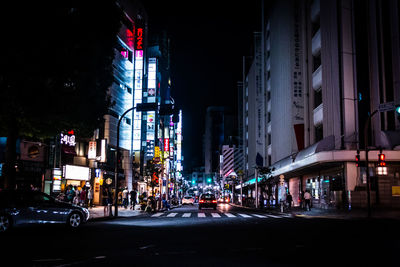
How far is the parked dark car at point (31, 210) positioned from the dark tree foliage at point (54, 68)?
152 inches

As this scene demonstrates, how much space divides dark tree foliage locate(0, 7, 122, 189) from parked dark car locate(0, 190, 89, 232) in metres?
3.87

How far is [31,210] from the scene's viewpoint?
1363 centimetres

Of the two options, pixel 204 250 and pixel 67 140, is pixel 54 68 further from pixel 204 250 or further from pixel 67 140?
pixel 67 140

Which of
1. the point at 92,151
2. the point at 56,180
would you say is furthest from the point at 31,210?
the point at 92,151

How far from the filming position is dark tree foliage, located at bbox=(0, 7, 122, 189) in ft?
48.7

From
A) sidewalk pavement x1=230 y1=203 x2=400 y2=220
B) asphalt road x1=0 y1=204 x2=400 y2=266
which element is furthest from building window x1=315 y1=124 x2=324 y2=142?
asphalt road x1=0 y1=204 x2=400 y2=266

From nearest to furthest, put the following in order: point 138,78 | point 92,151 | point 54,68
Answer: point 54,68 → point 92,151 → point 138,78

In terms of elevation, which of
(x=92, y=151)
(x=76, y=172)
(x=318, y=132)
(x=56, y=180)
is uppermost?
(x=318, y=132)

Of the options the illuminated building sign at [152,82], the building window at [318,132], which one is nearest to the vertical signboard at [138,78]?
the illuminated building sign at [152,82]

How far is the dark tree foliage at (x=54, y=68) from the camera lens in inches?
585

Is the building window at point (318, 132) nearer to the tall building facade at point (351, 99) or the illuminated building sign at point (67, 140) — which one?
the tall building facade at point (351, 99)

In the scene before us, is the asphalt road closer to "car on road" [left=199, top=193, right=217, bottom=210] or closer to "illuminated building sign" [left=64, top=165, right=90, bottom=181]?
"illuminated building sign" [left=64, top=165, right=90, bottom=181]

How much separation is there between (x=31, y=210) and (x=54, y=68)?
5756 millimetres

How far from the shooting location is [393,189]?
29.8 metres
